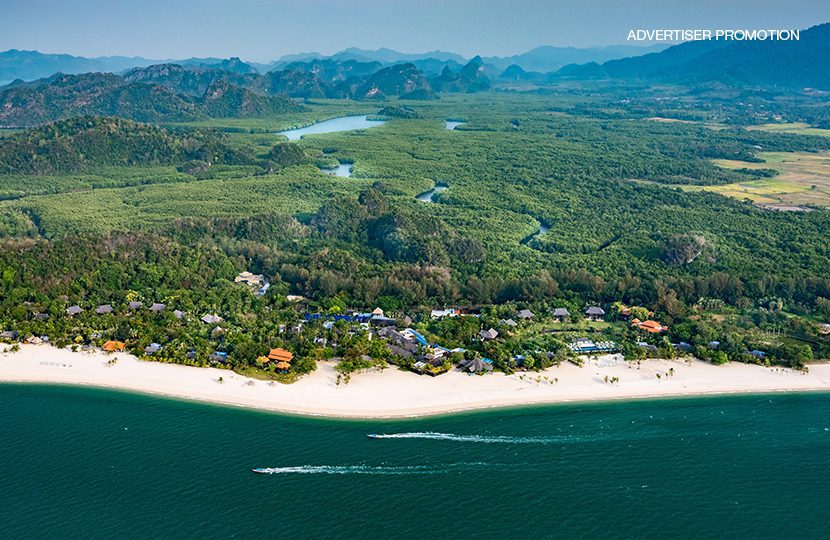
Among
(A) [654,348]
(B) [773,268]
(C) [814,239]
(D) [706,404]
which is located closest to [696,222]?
(C) [814,239]

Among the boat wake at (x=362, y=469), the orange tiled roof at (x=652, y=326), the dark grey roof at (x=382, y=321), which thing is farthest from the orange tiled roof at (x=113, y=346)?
the orange tiled roof at (x=652, y=326)

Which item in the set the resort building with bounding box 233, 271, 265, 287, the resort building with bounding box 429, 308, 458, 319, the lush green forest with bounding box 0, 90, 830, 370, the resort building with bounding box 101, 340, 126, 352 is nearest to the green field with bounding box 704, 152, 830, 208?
the lush green forest with bounding box 0, 90, 830, 370

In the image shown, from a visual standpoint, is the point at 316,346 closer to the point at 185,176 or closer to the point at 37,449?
the point at 37,449

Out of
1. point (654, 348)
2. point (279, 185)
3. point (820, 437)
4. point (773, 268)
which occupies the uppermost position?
point (279, 185)

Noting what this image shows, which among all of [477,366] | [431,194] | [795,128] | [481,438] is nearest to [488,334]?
[477,366]

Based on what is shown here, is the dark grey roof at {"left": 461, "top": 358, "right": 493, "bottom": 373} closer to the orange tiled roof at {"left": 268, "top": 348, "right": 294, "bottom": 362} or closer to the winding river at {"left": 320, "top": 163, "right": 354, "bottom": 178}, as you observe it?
the orange tiled roof at {"left": 268, "top": 348, "right": 294, "bottom": 362}
